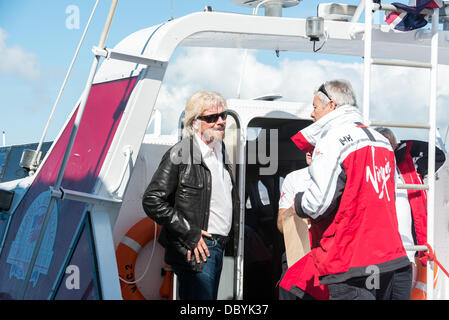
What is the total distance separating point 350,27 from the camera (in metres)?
3.90

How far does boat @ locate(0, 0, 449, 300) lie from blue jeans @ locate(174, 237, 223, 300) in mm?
318

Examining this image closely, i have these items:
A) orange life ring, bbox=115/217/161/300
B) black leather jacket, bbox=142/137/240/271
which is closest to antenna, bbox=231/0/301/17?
black leather jacket, bbox=142/137/240/271

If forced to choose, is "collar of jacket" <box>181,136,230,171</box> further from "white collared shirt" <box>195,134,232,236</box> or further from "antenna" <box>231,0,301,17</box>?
"antenna" <box>231,0,301,17</box>

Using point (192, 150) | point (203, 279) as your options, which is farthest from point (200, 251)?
point (192, 150)

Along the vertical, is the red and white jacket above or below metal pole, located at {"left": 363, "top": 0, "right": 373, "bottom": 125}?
below

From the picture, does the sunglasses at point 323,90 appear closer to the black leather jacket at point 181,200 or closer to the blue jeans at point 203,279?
the black leather jacket at point 181,200

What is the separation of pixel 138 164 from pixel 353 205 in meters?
2.40

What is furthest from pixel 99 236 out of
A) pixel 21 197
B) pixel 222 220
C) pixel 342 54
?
pixel 342 54

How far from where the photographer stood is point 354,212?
9.36ft

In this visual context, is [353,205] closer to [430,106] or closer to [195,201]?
[195,201]

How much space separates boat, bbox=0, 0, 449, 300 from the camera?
10.3 feet

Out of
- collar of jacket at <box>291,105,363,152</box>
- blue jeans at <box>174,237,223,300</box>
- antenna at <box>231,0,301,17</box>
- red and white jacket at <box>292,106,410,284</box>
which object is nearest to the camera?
red and white jacket at <box>292,106,410,284</box>

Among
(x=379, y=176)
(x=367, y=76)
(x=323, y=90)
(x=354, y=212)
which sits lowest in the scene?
(x=354, y=212)

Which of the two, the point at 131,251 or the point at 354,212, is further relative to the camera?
the point at 131,251
